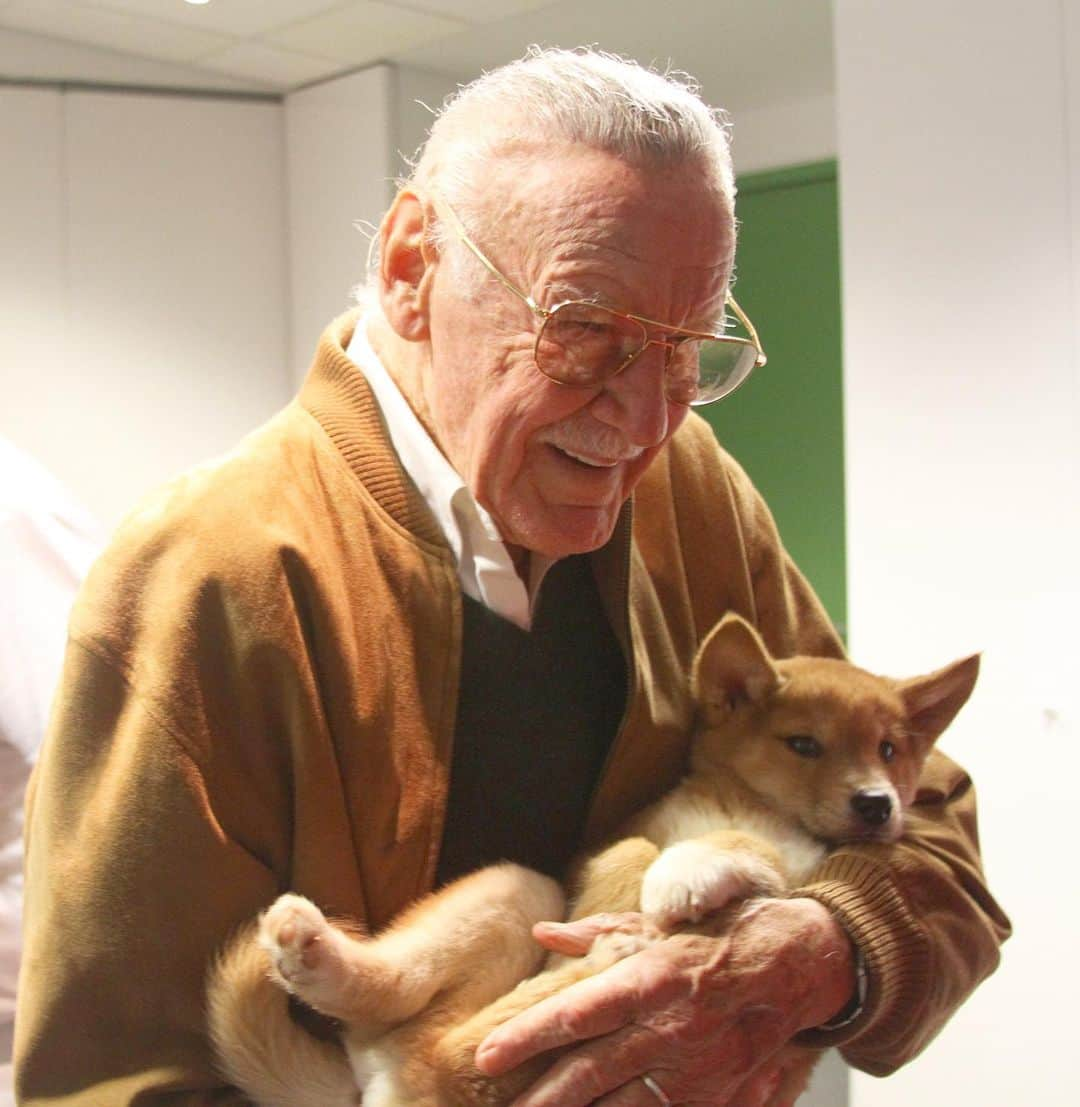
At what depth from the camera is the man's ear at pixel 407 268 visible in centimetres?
133

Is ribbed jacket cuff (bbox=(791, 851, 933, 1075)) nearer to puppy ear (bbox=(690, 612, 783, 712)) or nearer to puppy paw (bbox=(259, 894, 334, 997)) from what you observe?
puppy ear (bbox=(690, 612, 783, 712))

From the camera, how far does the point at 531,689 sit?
1371 mm

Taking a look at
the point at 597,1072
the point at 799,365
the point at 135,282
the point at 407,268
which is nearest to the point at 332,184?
the point at 135,282

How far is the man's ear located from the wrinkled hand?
567 mm

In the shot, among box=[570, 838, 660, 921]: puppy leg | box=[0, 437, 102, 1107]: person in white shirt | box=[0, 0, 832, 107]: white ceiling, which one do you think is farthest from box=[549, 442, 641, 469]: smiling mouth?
box=[0, 0, 832, 107]: white ceiling

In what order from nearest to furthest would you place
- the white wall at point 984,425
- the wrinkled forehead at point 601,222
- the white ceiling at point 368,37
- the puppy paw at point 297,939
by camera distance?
the puppy paw at point 297,939, the wrinkled forehead at point 601,222, the white wall at point 984,425, the white ceiling at point 368,37

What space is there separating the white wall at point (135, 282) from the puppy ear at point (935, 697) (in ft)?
10.5

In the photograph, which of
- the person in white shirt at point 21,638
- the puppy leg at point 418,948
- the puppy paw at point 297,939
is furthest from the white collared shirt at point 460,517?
the person in white shirt at point 21,638

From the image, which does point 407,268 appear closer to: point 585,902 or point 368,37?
point 585,902

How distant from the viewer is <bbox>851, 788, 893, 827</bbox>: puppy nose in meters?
1.41

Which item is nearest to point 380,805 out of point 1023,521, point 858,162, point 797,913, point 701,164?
point 797,913

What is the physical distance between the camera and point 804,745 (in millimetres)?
1512

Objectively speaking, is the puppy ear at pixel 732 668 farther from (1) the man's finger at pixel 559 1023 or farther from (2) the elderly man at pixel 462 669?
(1) the man's finger at pixel 559 1023

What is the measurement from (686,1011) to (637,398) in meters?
0.53
